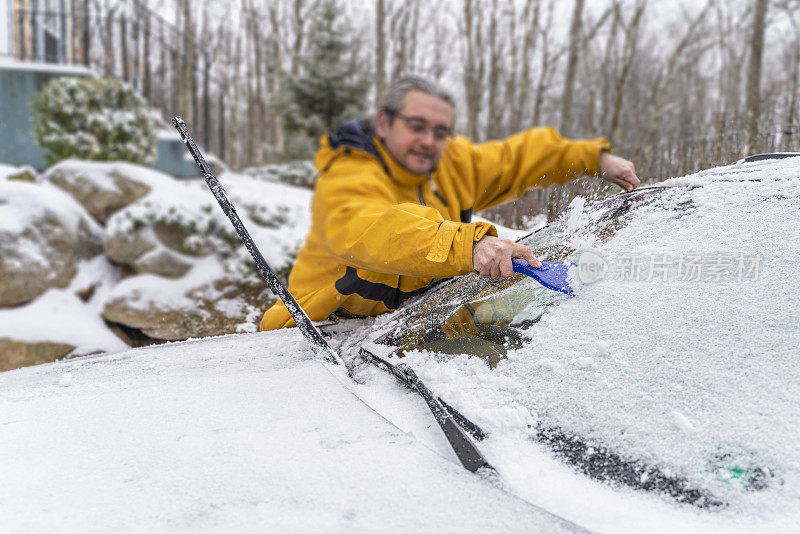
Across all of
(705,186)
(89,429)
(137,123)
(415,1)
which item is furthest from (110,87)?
(415,1)

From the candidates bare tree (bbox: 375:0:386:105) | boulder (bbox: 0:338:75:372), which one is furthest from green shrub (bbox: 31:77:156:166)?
bare tree (bbox: 375:0:386:105)

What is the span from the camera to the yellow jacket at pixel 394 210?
1.39 metres

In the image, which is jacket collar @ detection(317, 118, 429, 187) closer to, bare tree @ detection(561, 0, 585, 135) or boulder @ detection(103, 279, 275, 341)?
boulder @ detection(103, 279, 275, 341)

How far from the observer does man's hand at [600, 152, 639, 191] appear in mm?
1483

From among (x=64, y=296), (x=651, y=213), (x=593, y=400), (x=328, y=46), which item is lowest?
(x=64, y=296)

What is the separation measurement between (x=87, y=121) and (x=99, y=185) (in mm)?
1379

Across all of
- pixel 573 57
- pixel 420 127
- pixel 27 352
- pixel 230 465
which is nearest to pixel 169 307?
pixel 27 352

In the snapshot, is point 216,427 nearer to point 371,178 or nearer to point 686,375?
point 686,375

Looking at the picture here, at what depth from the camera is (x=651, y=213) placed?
1.29 metres

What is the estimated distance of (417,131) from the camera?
214 centimetres

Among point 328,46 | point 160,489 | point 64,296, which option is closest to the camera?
point 160,489

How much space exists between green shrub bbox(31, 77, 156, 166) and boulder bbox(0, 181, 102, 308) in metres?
1.20

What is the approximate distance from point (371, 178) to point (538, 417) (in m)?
1.13

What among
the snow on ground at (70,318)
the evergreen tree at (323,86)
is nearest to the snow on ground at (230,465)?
the snow on ground at (70,318)
